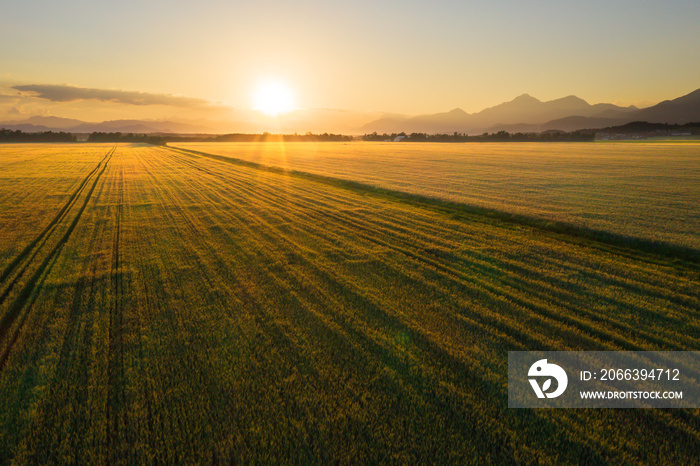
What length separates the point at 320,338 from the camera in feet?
18.9

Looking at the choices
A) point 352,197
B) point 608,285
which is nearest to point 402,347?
point 608,285

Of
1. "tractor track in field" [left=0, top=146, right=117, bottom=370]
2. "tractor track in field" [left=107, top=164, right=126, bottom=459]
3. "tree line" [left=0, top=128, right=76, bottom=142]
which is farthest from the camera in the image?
"tree line" [left=0, top=128, right=76, bottom=142]

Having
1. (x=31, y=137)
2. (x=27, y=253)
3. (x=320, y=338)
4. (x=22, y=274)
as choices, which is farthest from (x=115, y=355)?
(x=31, y=137)

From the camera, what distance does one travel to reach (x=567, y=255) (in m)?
10.2

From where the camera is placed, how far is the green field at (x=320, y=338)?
12.7 feet

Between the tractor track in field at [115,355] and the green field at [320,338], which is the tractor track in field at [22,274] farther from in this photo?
the tractor track in field at [115,355]

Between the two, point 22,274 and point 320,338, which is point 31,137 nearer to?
point 22,274

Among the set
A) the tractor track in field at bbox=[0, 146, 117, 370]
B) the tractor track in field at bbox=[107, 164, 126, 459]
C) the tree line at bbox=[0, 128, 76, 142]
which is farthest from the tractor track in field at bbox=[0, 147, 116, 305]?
the tree line at bbox=[0, 128, 76, 142]

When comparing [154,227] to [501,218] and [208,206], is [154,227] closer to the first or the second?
[208,206]

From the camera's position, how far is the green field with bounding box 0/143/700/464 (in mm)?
3885

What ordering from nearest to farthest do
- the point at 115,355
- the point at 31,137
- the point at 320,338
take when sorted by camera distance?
the point at 115,355
the point at 320,338
the point at 31,137

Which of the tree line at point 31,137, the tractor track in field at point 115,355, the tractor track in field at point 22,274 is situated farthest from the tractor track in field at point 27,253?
the tree line at point 31,137

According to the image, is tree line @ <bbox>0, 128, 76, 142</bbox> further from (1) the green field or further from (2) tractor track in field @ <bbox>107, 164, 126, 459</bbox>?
(2) tractor track in field @ <bbox>107, 164, 126, 459</bbox>

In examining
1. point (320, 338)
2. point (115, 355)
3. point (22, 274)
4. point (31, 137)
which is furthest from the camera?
point (31, 137)
